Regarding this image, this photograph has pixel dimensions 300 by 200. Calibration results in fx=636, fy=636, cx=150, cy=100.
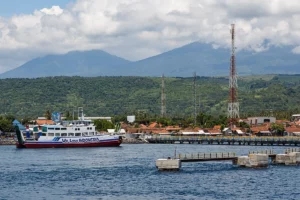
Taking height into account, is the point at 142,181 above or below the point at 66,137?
below

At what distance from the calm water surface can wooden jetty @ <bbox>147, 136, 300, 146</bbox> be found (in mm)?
65255

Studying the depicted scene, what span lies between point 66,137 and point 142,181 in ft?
243

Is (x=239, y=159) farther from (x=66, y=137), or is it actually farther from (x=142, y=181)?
(x=66, y=137)

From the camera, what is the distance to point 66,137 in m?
144

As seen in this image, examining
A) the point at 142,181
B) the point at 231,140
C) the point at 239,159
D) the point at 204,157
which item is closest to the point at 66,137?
the point at 231,140

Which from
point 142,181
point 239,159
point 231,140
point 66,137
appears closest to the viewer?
point 142,181

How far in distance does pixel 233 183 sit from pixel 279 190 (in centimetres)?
607

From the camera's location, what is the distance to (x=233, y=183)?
69.6 metres

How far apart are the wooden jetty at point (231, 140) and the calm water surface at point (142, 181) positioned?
6525 centimetres

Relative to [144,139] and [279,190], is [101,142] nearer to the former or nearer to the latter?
[144,139]

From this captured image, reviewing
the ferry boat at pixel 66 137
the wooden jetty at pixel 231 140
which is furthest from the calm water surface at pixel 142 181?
the wooden jetty at pixel 231 140

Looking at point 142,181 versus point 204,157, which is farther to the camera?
point 204,157

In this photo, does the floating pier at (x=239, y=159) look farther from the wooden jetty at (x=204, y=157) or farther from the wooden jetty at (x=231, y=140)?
the wooden jetty at (x=231, y=140)

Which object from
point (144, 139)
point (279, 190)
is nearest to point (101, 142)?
point (144, 139)
